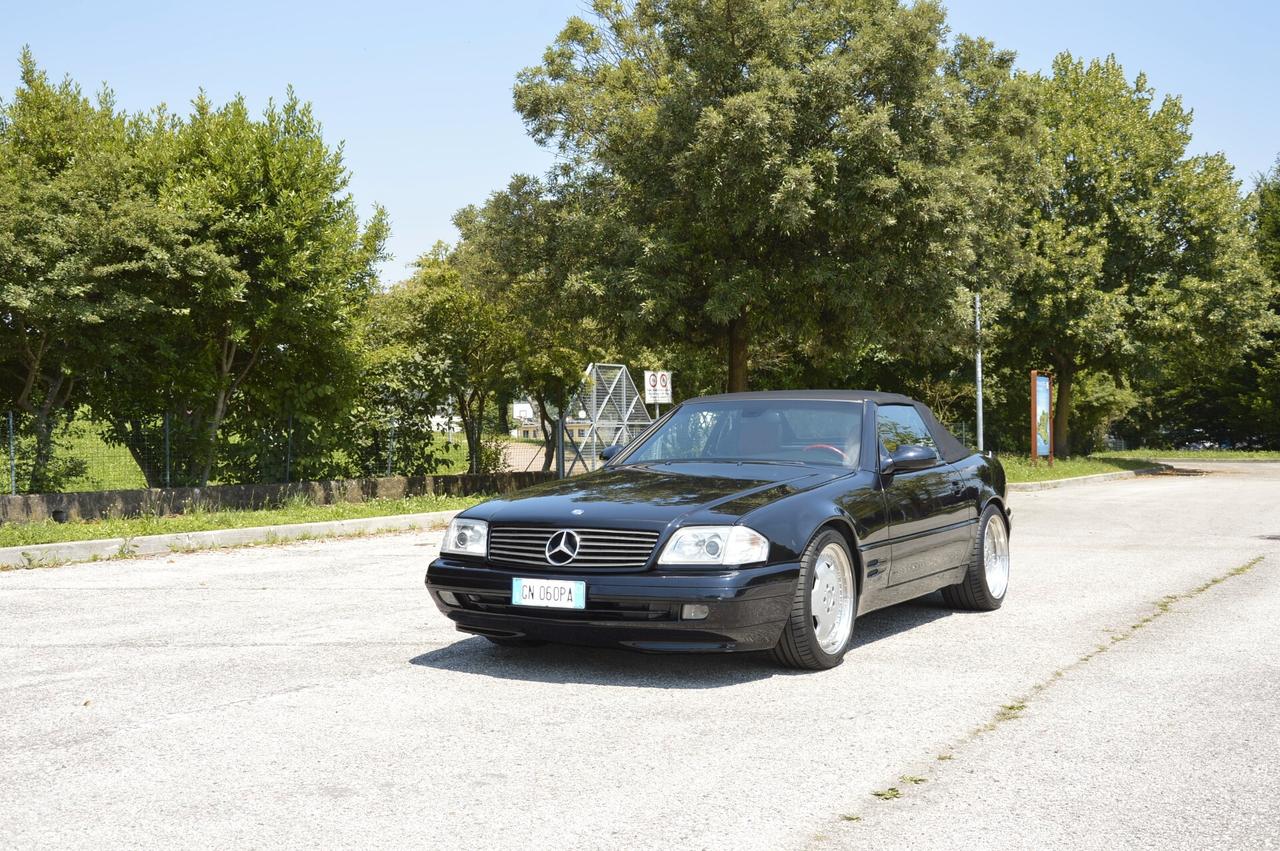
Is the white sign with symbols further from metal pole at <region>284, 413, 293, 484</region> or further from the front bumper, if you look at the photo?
the front bumper

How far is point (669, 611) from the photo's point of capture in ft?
19.2

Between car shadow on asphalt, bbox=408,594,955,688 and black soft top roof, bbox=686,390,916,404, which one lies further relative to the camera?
black soft top roof, bbox=686,390,916,404

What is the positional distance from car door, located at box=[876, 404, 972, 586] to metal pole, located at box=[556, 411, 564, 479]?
17233 millimetres

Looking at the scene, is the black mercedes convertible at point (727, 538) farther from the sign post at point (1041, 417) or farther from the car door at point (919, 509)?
the sign post at point (1041, 417)

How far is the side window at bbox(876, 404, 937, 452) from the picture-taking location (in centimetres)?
771

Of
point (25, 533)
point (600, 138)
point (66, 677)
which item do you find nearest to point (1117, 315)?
point (600, 138)

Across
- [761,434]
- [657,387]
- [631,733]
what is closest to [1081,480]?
[657,387]

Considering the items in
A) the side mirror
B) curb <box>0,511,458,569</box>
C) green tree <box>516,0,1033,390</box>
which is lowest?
curb <box>0,511,458,569</box>

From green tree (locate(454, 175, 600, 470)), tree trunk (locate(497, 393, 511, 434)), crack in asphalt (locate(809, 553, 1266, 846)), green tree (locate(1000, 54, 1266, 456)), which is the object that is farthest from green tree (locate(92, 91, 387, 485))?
green tree (locate(1000, 54, 1266, 456))

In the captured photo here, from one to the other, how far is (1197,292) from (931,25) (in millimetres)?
19478

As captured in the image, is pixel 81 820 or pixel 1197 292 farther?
pixel 1197 292

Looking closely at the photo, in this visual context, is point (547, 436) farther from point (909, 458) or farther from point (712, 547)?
point (712, 547)

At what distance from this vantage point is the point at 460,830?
12.7 ft

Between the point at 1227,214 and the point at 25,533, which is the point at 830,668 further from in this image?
the point at 1227,214
